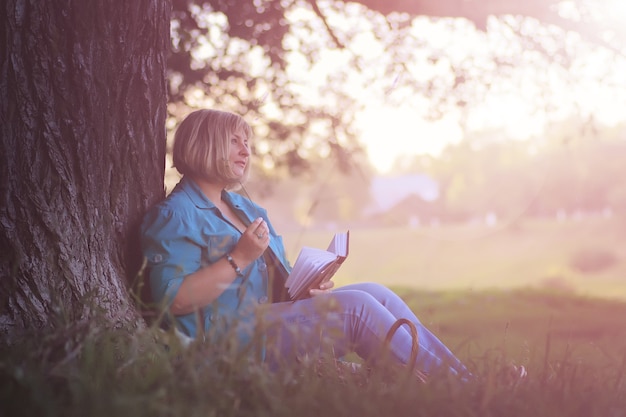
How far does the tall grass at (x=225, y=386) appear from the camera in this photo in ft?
6.13

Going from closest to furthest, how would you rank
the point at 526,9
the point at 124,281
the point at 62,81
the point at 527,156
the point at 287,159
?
the point at 62,81 < the point at 124,281 < the point at 526,9 < the point at 287,159 < the point at 527,156

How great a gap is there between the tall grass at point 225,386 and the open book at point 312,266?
26.7 inches

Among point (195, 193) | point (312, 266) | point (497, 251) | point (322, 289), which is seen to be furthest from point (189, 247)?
point (497, 251)

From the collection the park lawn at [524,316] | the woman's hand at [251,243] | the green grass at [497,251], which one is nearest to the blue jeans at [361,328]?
the woman's hand at [251,243]

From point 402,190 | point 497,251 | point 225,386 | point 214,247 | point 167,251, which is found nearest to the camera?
point 225,386

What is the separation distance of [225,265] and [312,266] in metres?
0.38

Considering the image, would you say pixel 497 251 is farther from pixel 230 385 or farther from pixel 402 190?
pixel 230 385

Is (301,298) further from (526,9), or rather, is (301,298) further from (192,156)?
(526,9)

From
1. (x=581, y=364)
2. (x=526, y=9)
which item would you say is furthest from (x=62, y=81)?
(x=526, y=9)

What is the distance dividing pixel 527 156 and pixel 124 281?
133 ft

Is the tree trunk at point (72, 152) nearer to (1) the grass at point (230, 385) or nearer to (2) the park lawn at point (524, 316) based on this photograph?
(1) the grass at point (230, 385)

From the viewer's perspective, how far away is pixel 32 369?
1.95 metres

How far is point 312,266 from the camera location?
311 cm

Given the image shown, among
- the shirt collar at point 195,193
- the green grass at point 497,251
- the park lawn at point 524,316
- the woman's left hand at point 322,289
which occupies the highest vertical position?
the shirt collar at point 195,193
